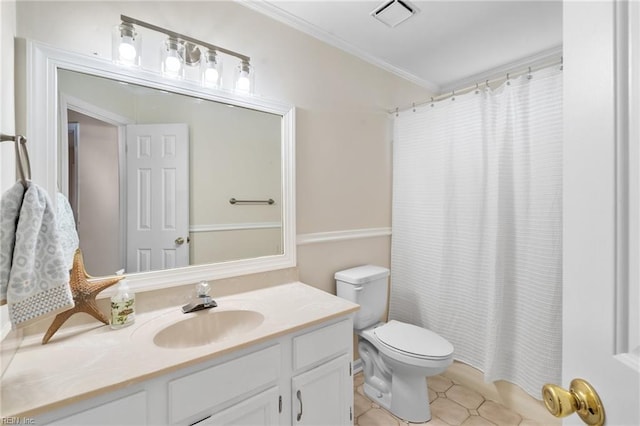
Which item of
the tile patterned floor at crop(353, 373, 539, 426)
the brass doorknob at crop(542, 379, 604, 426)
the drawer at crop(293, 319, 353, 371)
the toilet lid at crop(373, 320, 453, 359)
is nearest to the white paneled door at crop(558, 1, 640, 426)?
the brass doorknob at crop(542, 379, 604, 426)

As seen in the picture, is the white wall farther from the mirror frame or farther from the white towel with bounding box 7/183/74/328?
the white towel with bounding box 7/183/74/328

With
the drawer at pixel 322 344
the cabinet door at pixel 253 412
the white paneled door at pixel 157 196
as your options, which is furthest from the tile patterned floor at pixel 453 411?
the white paneled door at pixel 157 196

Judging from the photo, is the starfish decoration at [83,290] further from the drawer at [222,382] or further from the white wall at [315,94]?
the white wall at [315,94]

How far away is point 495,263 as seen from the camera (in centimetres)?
175

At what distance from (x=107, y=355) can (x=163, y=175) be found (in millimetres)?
793

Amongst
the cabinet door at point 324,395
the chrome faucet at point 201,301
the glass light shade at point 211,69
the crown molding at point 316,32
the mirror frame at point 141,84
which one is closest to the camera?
the mirror frame at point 141,84

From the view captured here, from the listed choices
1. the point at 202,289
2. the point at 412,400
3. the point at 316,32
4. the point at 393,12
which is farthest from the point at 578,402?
the point at 316,32

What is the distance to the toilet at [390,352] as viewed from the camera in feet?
5.33

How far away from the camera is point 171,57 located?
4.44 ft

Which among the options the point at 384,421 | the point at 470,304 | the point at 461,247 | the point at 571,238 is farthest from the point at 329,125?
the point at 384,421

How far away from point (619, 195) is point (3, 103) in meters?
1.57

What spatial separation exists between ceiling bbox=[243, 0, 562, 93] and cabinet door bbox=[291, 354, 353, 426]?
1911 mm

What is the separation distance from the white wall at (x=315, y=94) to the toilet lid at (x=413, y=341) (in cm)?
46

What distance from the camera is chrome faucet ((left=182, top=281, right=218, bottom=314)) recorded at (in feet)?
4.31
